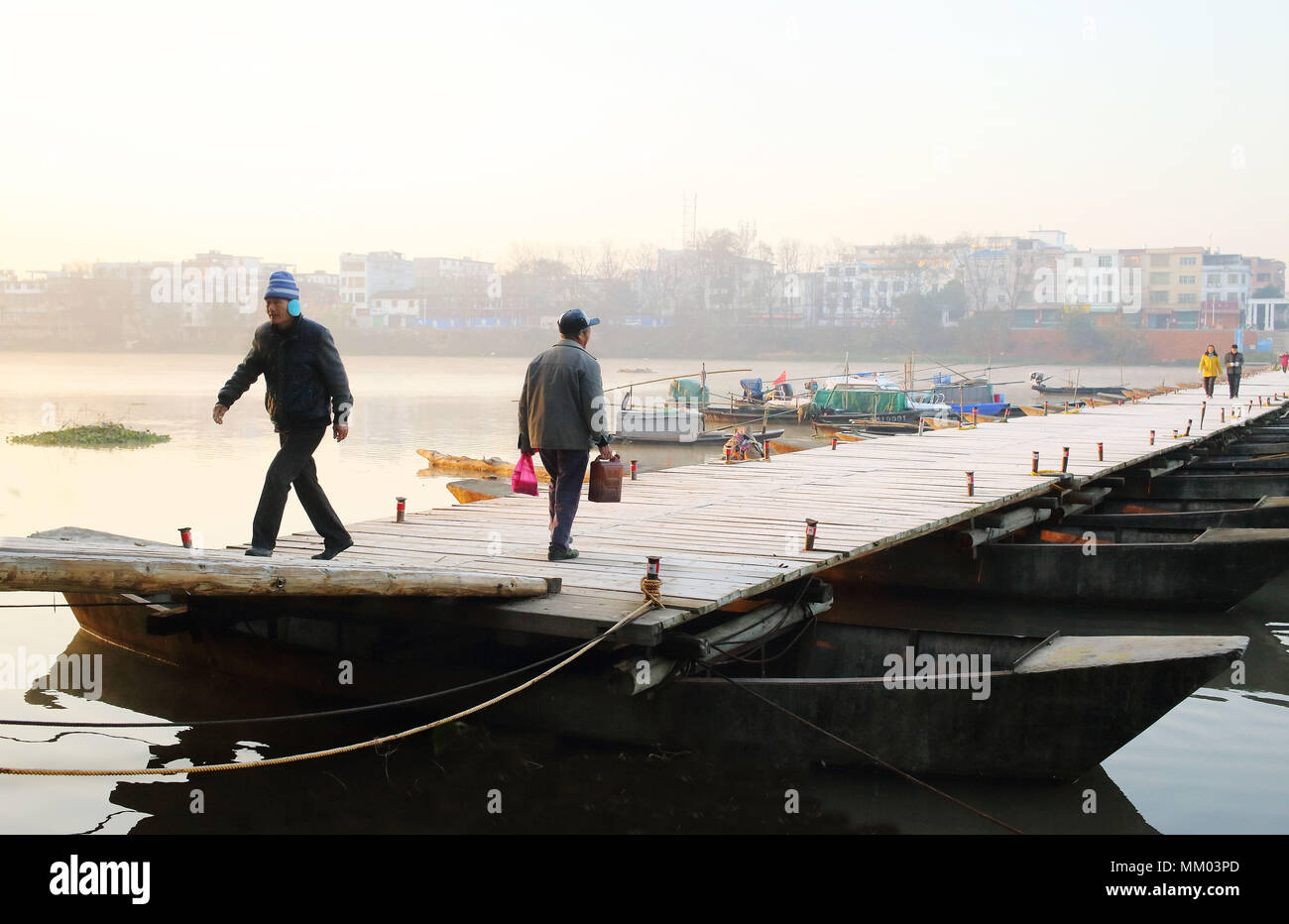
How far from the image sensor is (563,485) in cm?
761

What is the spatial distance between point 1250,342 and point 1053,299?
23000 millimetres

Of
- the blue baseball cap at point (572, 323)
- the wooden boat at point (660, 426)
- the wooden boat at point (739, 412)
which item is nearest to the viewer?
the blue baseball cap at point (572, 323)

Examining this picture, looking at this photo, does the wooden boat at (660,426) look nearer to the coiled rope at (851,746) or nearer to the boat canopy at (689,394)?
the boat canopy at (689,394)

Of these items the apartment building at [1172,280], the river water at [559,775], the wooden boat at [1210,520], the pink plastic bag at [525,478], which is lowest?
the river water at [559,775]

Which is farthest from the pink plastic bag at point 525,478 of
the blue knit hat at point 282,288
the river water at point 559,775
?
the blue knit hat at point 282,288

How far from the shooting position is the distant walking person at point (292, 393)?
6945 mm

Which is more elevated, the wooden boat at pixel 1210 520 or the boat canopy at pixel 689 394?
the boat canopy at pixel 689 394

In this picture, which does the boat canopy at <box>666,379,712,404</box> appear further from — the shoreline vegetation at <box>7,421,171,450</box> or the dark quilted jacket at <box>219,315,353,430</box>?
the dark quilted jacket at <box>219,315,353,430</box>

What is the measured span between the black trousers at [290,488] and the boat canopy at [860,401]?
105ft

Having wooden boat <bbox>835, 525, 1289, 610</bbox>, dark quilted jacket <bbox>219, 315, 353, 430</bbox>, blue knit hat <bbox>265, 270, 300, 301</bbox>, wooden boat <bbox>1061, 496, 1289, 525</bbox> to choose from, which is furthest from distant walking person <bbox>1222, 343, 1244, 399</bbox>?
blue knit hat <bbox>265, 270, 300, 301</bbox>

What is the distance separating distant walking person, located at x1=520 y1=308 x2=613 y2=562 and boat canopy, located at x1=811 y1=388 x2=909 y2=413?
1226 inches

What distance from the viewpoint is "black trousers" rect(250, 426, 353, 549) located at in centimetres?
695

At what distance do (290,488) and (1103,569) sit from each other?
848 centimetres

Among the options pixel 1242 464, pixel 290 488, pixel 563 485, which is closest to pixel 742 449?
pixel 1242 464
